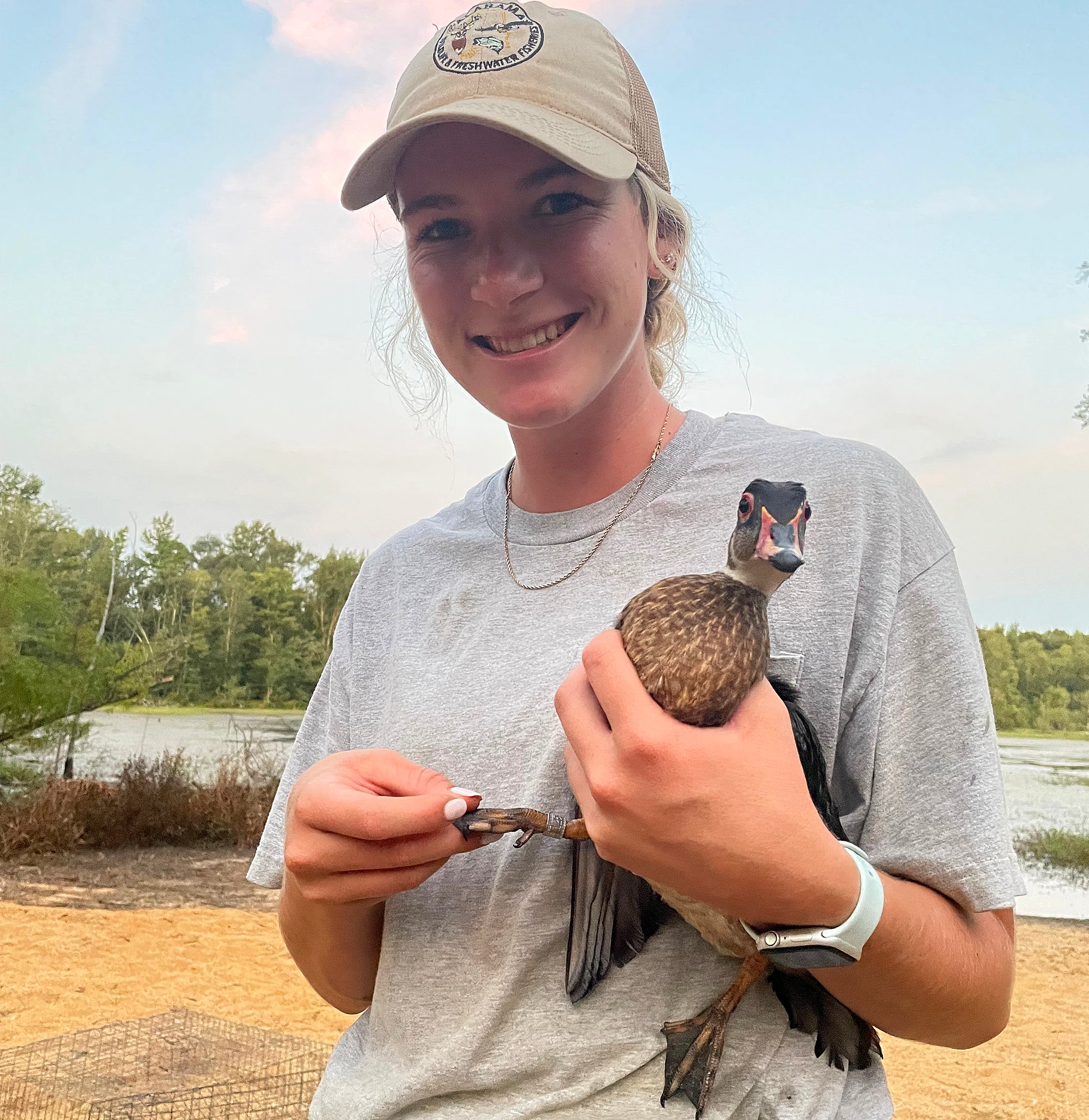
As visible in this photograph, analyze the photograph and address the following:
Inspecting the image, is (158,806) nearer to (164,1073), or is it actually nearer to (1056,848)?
(164,1073)

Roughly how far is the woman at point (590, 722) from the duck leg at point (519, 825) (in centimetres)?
2

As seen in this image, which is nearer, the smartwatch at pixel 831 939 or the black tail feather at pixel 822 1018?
the smartwatch at pixel 831 939

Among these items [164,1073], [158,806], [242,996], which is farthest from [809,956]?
[158,806]

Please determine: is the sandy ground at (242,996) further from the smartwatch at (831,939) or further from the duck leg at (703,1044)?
the smartwatch at (831,939)

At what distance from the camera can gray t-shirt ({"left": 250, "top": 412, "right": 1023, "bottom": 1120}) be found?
1.06 metres

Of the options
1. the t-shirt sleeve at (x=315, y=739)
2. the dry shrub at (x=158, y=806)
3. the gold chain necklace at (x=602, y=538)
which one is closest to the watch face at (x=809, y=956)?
the gold chain necklace at (x=602, y=538)

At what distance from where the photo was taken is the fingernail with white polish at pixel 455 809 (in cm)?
101

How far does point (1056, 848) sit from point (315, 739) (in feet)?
51.2

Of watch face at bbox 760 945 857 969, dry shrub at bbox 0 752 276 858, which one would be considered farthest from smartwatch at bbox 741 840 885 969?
dry shrub at bbox 0 752 276 858

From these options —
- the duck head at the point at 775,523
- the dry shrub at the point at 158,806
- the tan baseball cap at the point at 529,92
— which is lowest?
the dry shrub at the point at 158,806

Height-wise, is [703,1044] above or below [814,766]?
below

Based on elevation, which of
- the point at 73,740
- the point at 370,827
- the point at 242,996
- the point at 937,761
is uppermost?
the point at 937,761

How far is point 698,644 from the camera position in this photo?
0.96 m

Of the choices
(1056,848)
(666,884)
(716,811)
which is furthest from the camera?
(1056,848)
